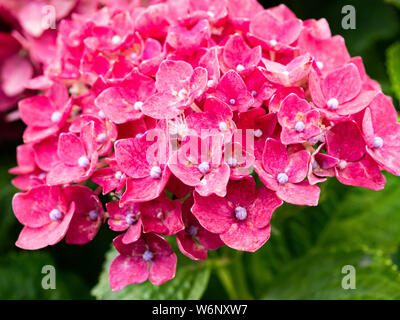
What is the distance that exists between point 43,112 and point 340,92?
18.5 inches

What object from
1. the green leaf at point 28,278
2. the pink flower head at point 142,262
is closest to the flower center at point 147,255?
the pink flower head at point 142,262

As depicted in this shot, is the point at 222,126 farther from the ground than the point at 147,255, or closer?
farther from the ground

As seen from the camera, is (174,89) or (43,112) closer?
Answer: (174,89)

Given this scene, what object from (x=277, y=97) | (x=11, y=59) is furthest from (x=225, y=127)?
(x=11, y=59)

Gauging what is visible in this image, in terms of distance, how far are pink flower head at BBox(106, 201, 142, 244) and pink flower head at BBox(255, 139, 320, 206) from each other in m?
0.17

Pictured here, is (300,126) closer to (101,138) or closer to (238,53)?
(238,53)

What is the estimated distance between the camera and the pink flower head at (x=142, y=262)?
65 centimetres

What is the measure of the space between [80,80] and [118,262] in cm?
31

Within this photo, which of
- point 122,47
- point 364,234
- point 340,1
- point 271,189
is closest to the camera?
point 271,189

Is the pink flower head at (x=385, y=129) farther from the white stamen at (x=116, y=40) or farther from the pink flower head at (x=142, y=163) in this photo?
the white stamen at (x=116, y=40)

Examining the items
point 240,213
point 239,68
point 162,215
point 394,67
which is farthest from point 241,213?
point 394,67

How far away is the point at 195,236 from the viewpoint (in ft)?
2.16

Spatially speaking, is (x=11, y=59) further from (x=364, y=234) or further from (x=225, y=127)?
(x=364, y=234)

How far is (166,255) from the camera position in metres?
0.66
